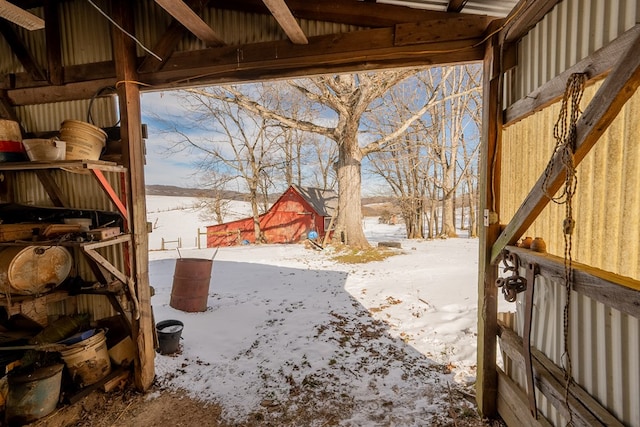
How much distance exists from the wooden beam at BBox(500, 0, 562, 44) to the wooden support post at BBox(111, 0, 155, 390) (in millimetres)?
3549

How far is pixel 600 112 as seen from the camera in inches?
56.0

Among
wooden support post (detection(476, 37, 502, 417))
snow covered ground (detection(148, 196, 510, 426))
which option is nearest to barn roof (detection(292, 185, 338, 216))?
snow covered ground (detection(148, 196, 510, 426))

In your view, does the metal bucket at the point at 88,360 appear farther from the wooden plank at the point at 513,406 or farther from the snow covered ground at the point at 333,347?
the wooden plank at the point at 513,406

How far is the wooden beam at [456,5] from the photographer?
2.61 meters

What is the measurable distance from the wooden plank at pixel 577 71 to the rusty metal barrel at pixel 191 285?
468 cm

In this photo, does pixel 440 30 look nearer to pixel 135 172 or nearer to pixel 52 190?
pixel 135 172

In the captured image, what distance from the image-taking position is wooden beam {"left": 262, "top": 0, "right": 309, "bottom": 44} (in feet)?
7.32

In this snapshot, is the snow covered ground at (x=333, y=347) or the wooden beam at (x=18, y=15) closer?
the wooden beam at (x=18, y=15)

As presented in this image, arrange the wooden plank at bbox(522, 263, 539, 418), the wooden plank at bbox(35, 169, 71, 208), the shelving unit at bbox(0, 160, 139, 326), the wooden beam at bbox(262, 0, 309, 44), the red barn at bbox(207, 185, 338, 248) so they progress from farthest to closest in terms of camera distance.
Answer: the red barn at bbox(207, 185, 338, 248) → the wooden plank at bbox(35, 169, 71, 208) → the shelving unit at bbox(0, 160, 139, 326) → the wooden beam at bbox(262, 0, 309, 44) → the wooden plank at bbox(522, 263, 539, 418)

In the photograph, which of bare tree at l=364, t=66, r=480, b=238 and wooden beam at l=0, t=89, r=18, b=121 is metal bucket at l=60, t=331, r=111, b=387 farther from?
bare tree at l=364, t=66, r=480, b=238

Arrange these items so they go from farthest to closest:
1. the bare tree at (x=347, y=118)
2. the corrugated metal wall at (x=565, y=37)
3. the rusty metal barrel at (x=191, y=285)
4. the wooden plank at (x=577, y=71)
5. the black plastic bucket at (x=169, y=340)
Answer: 1. the bare tree at (x=347, y=118)
2. the rusty metal barrel at (x=191, y=285)
3. the black plastic bucket at (x=169, y=340)
4. the corrugated metal wall at (x=565, y=37)
5. the wooden plank at (x=577, y=71)

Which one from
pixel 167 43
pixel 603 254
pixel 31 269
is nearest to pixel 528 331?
pixel 603 254

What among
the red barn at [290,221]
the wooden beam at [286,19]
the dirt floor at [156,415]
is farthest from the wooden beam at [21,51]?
the red barn at [290,221]

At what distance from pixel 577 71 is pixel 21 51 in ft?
17.2
